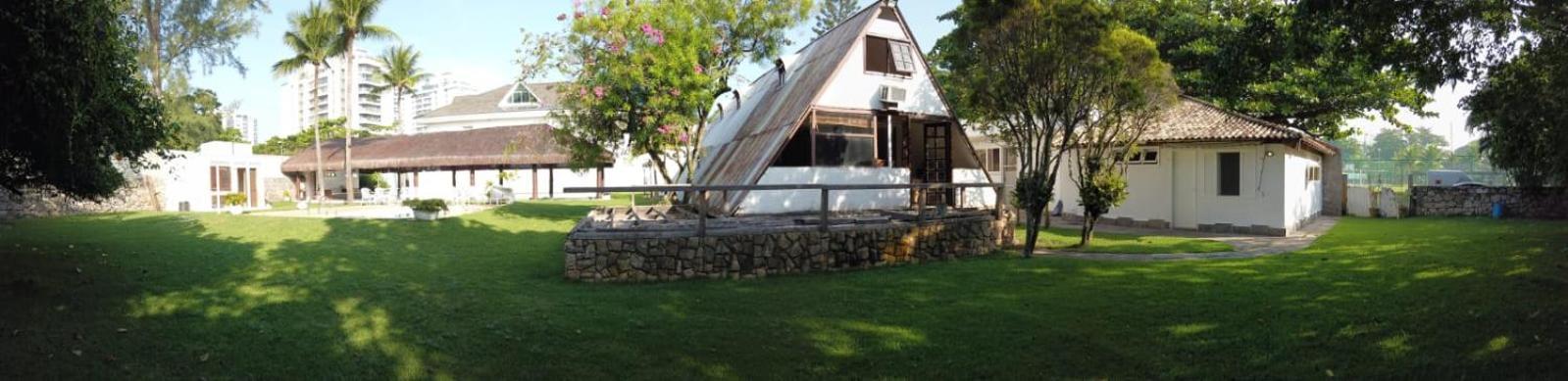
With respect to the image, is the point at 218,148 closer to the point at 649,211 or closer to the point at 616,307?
the point at 649,211

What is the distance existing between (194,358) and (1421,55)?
12.0m

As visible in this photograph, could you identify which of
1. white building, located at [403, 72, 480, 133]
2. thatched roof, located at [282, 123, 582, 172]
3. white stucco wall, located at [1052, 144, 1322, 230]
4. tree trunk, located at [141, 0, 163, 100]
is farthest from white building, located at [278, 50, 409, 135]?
white stucco wall, located at [1052, 144, 1322, 230]

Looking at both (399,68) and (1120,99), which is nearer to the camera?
(1120,99)

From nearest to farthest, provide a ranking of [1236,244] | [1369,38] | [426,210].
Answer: [1369,38]
[1236,244]
[426,210]

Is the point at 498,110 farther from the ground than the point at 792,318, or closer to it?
farther from the ground

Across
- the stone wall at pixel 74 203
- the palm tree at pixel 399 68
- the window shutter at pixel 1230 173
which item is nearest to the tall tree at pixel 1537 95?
the window shutter at pixel 1230 173

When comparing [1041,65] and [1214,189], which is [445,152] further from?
[1214,189]

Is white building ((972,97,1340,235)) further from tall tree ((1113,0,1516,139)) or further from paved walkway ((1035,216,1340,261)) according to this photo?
tall tree ((1113,0,1516,139))

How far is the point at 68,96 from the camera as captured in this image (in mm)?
6809

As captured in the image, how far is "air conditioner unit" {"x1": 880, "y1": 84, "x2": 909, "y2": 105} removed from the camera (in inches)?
584

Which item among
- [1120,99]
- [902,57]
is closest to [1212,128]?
[1120,99]

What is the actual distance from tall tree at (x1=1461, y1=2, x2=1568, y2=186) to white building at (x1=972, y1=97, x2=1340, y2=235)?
4374 mm

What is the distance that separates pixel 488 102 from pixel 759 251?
36351 millimetres

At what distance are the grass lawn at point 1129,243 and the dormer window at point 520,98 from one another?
32125mm
